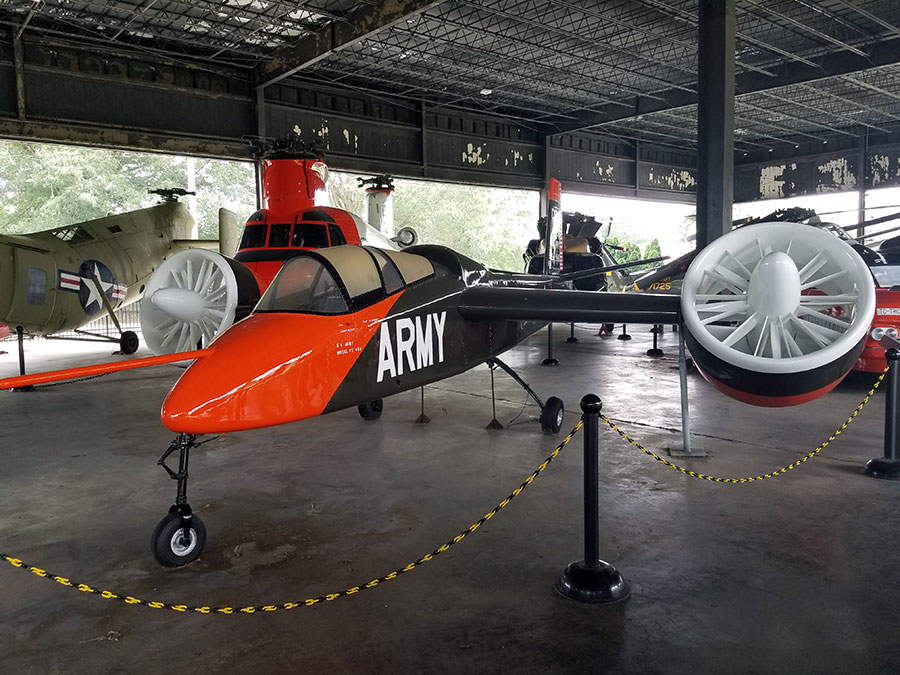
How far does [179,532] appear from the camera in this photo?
382 centimetres

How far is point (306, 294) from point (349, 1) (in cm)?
1060

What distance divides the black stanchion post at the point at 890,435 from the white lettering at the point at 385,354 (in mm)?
3775

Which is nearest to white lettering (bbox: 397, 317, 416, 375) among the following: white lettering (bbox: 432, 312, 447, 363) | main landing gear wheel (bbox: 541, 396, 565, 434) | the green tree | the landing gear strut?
white lettering (bbox: 432, 312, 447, 363)

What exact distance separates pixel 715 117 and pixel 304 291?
376 inches

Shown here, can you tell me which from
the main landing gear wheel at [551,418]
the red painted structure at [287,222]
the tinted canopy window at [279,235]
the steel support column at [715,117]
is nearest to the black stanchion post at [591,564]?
the main landing gear wheel at [551,418]

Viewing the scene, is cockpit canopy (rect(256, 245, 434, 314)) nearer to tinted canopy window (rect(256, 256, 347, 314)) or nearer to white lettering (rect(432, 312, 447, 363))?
tinted canopy window (rect(256, 256, 347, 314))

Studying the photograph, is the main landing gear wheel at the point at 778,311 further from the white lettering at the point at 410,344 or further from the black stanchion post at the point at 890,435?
the white lettering at the point at 410,344

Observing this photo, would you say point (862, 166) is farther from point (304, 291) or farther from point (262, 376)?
point (262, 376)

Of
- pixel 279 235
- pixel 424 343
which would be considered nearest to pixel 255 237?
pixel 279 235

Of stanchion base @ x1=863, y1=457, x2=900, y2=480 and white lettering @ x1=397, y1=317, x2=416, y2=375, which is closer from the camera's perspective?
white lettering @ x1=397, y1=317, x2=416, y2=375

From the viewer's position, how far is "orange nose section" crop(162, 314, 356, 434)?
3588mm

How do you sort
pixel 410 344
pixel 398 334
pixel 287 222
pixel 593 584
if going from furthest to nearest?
1. pixel 287 222
2. pixel 410 344
3. pixel 398 334
4. pixel 593 584

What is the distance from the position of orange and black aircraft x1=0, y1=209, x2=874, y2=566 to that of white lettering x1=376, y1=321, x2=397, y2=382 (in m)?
0.01

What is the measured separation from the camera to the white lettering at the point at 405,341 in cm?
475
